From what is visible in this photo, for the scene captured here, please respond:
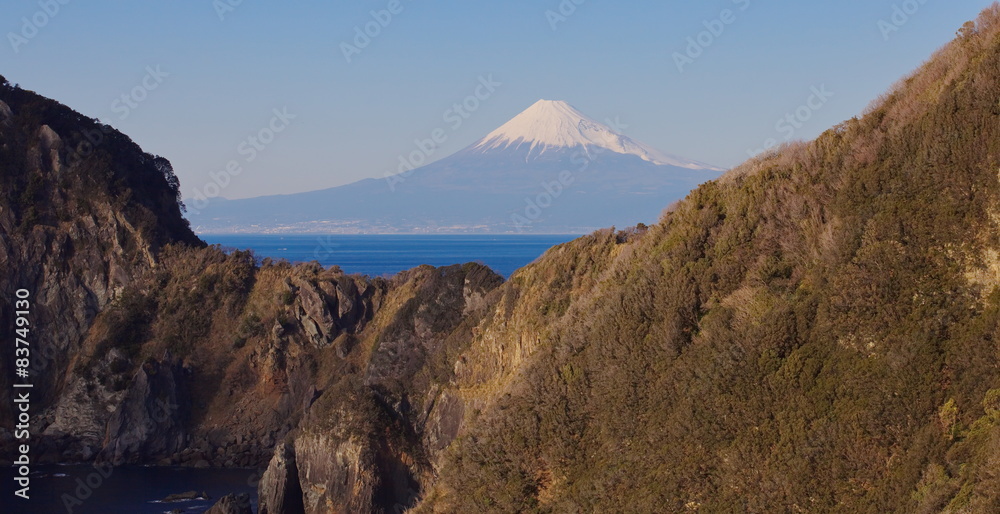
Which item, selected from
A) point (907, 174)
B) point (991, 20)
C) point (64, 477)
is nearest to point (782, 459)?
point (907, 174)

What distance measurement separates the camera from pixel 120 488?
40312 mm

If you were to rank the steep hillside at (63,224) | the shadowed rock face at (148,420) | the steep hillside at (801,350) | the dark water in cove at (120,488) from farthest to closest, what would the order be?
the steep hillside at (63,224), the shadowed rock face at (148,420), the dark water in cove at (120,488), the steep hillside at (801,350)

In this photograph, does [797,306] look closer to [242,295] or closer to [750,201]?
[750,201]

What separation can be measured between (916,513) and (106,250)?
1927 inches

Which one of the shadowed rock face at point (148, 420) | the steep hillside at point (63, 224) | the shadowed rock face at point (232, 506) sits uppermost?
the steep hillside at point (63, 224)

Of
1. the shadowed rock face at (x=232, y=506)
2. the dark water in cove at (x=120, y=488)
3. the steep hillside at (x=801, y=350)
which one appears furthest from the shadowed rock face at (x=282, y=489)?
the steep hillside at (x=801, y=350)

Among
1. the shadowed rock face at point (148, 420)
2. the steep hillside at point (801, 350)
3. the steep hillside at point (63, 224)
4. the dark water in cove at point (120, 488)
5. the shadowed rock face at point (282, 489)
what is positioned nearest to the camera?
the steep hillside at point (801, 350)

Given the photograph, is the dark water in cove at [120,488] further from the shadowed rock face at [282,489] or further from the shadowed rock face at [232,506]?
the shadowed rock face at [282,489]

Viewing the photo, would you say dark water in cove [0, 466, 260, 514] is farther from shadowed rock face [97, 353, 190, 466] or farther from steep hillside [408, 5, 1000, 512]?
steep hillside [408, 5, 1000, 512]

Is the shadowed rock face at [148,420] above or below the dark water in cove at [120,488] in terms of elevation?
above

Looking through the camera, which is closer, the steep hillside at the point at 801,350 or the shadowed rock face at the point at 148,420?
the steep hillside at the point at 801,350

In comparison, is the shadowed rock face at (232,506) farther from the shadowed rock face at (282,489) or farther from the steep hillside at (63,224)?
the steep hillside at (63,224)

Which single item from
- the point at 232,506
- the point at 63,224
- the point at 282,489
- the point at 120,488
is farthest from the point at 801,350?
the point at 63,224

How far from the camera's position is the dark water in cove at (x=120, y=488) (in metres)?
37.0
